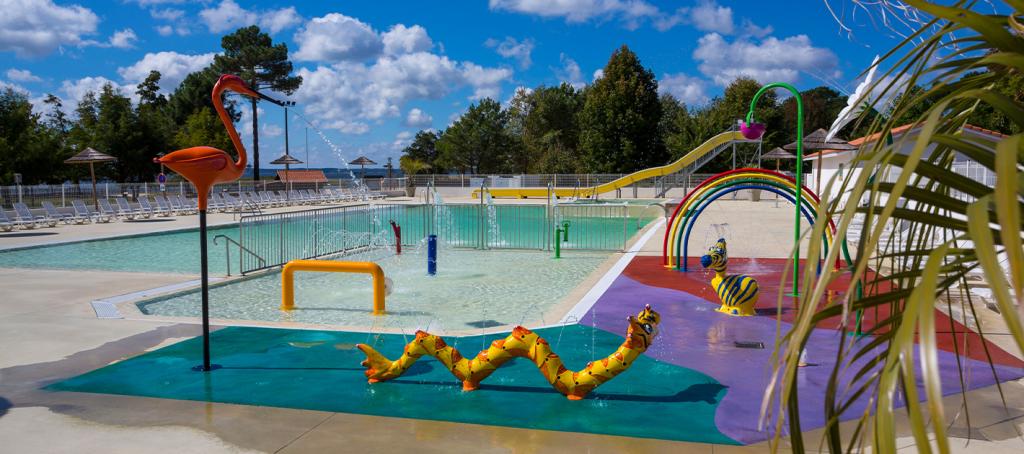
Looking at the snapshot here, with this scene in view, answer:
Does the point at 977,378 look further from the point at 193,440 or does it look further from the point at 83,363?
the point at 83,363

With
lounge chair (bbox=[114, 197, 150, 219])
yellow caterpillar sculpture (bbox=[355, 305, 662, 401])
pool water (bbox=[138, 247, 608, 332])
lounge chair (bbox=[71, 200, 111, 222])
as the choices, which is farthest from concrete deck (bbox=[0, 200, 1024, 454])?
lounge chair (bbox=[114, 197, 150, 219])

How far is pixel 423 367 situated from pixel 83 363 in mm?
3486

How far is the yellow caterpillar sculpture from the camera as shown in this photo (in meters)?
6.13

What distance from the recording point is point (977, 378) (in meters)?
6.54

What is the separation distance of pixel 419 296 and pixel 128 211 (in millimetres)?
19693

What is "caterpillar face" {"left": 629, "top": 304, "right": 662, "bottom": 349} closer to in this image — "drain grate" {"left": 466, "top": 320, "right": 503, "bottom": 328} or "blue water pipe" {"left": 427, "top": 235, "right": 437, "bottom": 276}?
"drain grate" {"left": 466, "top": 320, "right": 503, "bottom": 328}

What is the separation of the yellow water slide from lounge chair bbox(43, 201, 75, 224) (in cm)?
1747

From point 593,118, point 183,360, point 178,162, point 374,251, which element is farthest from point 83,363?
point 593,118

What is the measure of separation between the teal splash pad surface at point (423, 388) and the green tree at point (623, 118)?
46039mm

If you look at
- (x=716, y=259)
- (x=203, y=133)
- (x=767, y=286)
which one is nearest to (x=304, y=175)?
(x=203, y=133)

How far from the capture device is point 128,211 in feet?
86.1

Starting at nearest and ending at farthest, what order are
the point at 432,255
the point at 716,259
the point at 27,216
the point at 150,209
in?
the point at 716,259
the point at 432,255
the point at 27,216
the point at 150,209

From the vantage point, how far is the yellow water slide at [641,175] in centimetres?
3627

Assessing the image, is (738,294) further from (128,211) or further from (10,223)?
(128,211)
